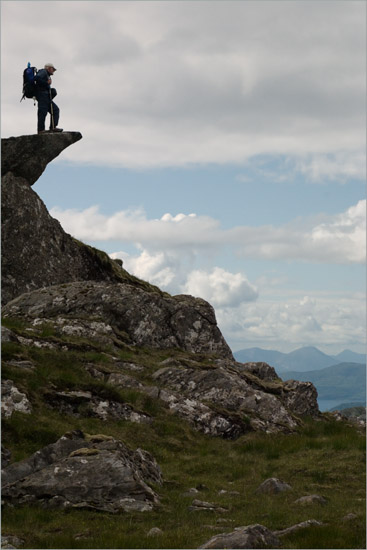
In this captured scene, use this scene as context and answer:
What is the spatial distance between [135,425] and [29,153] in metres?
24.9

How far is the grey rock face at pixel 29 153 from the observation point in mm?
41312

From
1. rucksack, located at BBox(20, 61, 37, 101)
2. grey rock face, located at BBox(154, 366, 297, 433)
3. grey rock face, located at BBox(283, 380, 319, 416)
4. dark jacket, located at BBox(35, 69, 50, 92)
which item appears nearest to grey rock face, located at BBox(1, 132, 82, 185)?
rucksack, located at BBox(20, 61, 37, 101)

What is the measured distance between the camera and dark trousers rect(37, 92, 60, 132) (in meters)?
38.0

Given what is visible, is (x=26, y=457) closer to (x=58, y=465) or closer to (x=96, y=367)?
(x=58, y=465)

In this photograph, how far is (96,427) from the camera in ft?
72.6

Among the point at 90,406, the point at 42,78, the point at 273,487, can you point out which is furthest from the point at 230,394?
the point at 42,78

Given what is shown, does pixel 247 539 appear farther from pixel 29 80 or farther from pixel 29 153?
pixel 29 153

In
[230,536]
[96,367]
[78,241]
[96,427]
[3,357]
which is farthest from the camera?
[78,241]

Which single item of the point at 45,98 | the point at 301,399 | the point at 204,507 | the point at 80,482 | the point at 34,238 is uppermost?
the point at 45,98

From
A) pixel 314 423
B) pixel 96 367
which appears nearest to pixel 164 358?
pixel 96 367

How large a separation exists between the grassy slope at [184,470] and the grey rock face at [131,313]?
2905 millimetres

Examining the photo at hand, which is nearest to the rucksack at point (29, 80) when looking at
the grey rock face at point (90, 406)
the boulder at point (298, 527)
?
the grey rock face at point (90, 406)

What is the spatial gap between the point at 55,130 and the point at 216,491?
30315mm

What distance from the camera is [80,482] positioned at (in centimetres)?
1534
